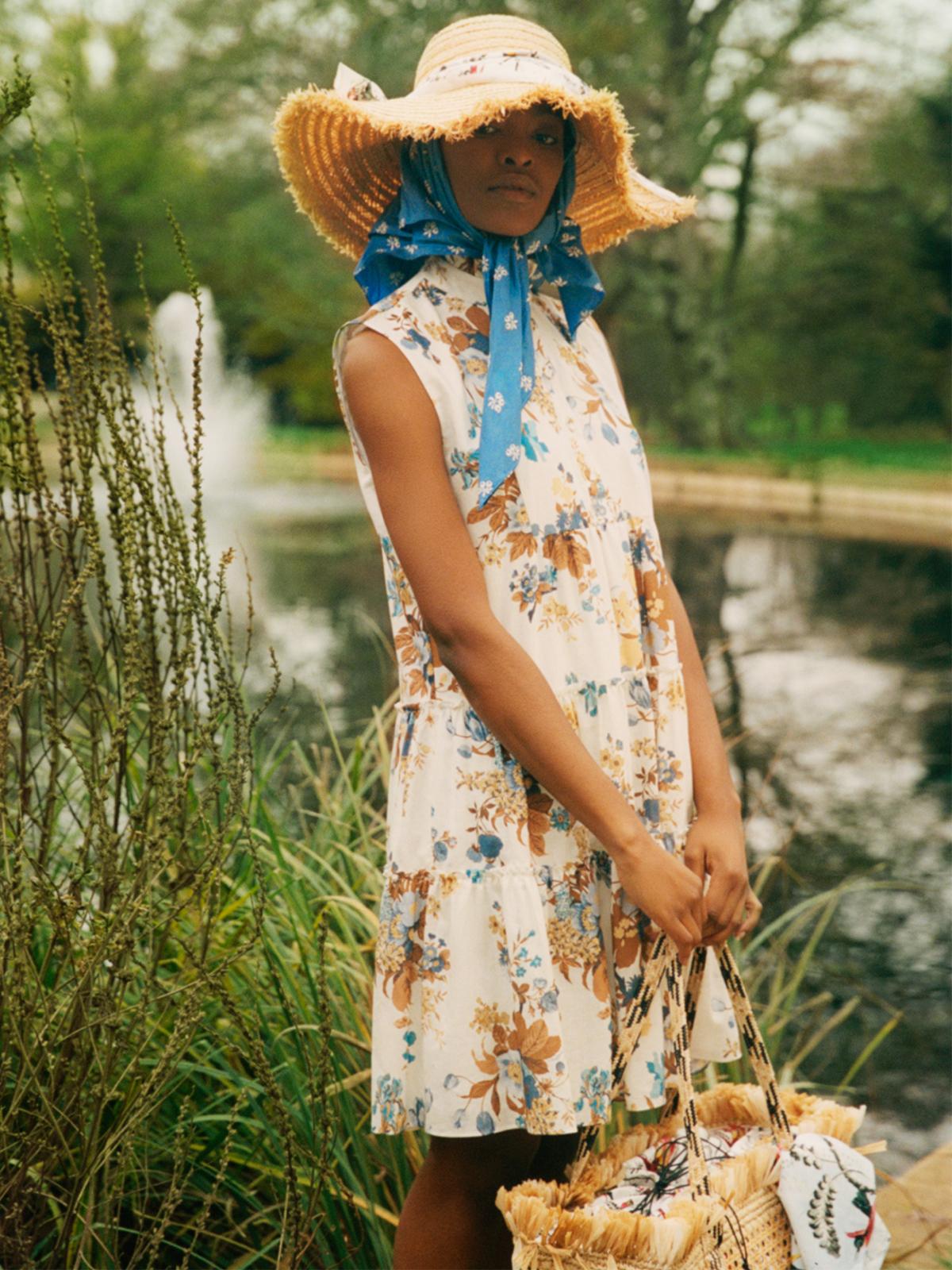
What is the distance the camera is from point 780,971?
296 cm

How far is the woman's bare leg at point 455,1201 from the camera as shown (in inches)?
70.7

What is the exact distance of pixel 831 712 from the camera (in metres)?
7.25

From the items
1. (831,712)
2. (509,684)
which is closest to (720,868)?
(509,684)

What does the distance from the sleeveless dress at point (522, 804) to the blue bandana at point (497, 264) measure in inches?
1.6

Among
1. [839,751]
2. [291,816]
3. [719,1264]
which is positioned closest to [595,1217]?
[719,1264]

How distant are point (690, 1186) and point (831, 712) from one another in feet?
19.2

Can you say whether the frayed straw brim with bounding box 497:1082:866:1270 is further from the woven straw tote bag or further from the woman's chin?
the woman's chin

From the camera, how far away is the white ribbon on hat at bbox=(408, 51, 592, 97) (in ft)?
6.10

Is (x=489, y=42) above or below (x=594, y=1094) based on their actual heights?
above

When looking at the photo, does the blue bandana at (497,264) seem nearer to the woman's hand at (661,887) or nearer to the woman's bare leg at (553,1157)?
the woman's hand at (661,887)

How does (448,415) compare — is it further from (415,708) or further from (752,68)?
(752,68)

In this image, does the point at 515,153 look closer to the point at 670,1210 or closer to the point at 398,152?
the point at 398,152

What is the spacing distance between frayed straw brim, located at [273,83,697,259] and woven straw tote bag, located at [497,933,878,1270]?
100cm

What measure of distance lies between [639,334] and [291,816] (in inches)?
1147
